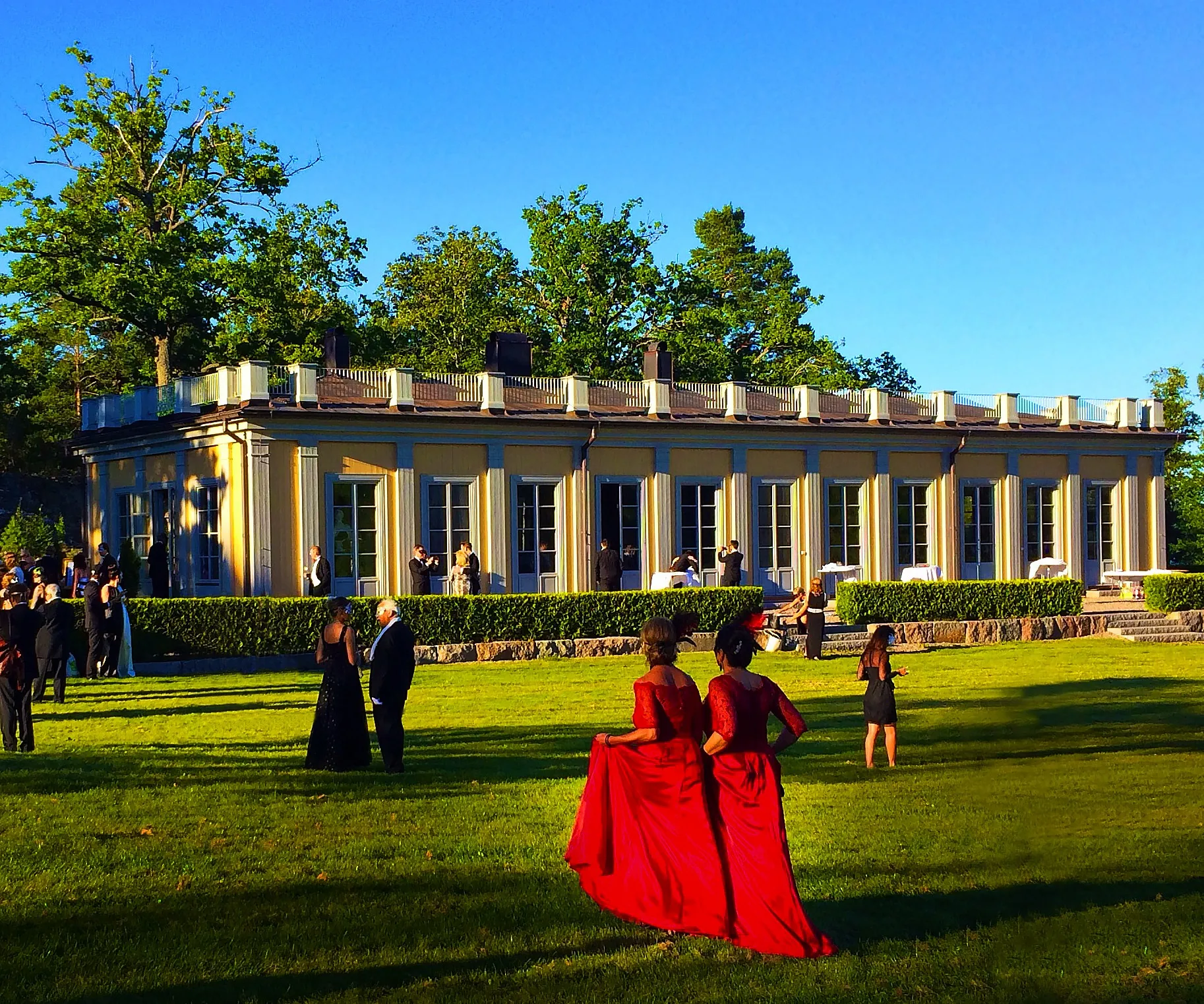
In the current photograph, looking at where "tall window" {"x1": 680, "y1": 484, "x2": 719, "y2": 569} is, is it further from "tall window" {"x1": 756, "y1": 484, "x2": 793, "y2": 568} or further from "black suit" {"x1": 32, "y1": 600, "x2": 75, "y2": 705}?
"black suit" {"x1": 32, "y1": 600, "x2": 75, "y2": 705}

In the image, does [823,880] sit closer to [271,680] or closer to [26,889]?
[26,889]

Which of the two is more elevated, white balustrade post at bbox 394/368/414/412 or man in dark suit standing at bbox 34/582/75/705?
white balustrade post at bbox 394/368/414/412

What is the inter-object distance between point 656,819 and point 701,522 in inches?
1110

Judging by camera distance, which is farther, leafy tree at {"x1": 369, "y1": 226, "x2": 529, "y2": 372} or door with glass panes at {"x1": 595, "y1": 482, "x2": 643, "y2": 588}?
leafy tree at {"x1": 369, "y1": 226, "x2": 529, "y2": 372}

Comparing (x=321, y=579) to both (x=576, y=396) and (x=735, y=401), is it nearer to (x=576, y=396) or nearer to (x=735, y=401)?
(x=576, y=396)

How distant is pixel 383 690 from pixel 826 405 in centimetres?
2780

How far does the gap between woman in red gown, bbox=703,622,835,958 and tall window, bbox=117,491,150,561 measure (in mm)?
28930

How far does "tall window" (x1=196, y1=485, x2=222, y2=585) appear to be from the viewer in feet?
104

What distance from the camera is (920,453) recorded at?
38.7m

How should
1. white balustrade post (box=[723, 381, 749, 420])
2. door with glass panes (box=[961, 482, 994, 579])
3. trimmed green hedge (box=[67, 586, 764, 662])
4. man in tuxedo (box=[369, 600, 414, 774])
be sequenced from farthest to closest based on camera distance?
door with glass panes (box=[961, 482, 994, 579]) → white balustrade post (box=[723, 381, 749, 420]) → trimmed green hedge (box=[67, 586, 764, 662]) → man in tuxedo (box=[369, 600, 414, 774])

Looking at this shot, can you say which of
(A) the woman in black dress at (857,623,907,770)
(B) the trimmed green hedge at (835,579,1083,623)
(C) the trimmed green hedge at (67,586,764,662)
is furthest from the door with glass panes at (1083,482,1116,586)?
(A) the woman in black dress at (857,623,907,770)

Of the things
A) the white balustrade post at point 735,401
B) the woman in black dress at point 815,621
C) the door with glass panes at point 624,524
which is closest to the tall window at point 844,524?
the white balustrade post at point 735,401

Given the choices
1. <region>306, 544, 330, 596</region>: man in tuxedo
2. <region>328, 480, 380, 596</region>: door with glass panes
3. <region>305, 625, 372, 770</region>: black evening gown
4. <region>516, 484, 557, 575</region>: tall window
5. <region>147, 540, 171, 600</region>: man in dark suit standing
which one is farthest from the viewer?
<region>516, 484, 557, 575</region>: tall window

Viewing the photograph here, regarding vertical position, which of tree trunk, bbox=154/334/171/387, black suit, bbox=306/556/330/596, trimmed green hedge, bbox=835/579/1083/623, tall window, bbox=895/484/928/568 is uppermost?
tree trunk, bbox=154/334/171/387
